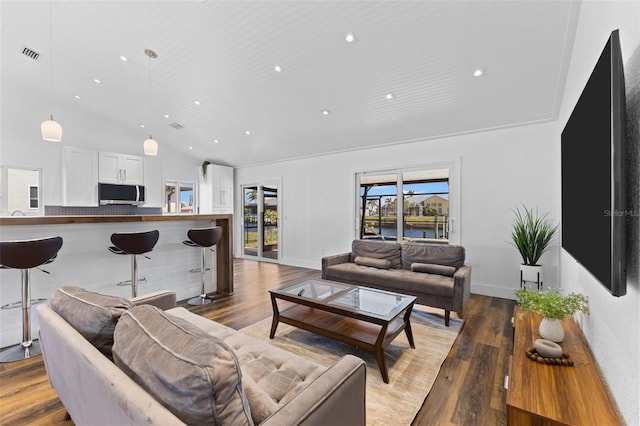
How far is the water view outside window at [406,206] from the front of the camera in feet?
15.7

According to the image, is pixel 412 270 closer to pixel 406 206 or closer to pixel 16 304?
pixel 406 206

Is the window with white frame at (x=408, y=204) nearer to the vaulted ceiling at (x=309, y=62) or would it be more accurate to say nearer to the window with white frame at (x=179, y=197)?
the vaulted ceiling at (x=309, y=62)

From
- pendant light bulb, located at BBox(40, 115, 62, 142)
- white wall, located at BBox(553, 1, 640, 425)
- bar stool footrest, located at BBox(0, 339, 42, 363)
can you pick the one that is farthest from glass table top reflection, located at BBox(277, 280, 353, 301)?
pendant light bulb, located at BBox(40, 115, 62, 142)

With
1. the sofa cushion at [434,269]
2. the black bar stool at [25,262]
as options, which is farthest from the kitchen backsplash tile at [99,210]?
the sofa cushion at [434,269]

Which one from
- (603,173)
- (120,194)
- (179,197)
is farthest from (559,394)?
(179,197)

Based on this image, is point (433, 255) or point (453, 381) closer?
point (453, 381)

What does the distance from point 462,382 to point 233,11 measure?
158 inches

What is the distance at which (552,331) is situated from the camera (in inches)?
62.2

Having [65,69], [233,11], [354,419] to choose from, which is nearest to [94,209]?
[65,69]

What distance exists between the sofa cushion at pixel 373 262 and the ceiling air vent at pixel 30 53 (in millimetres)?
6034

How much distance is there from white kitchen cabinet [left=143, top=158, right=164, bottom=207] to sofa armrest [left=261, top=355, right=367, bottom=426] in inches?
279

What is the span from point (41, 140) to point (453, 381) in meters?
7.83

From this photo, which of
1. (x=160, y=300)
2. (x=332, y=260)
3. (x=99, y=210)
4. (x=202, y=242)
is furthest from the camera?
(x=99, y=210)

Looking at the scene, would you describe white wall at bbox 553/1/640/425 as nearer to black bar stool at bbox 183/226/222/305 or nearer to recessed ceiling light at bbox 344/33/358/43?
recessed ceiling light at bbox 344/33/358/43
